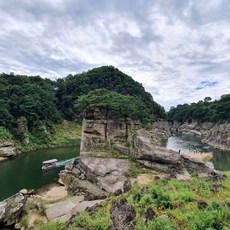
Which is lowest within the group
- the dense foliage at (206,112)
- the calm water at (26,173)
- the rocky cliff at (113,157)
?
the calm water at (26,173)

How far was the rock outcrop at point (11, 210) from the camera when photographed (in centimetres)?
1964

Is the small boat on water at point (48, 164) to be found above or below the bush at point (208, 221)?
below

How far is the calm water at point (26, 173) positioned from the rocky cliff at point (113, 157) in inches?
171

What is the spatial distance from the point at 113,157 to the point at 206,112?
93.8 m

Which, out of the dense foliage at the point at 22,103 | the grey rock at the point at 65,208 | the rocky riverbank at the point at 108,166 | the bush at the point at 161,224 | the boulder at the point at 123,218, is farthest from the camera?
the dense foliage at the point at 22,103

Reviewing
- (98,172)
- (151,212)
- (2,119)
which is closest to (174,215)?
(151,212)

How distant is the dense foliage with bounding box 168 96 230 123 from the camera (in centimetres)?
8869

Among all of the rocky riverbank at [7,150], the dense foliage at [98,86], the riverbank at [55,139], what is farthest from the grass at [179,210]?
the dense foliage at [98,86]

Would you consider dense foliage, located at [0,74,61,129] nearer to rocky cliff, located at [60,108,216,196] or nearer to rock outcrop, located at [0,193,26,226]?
rocky cliff, located at [60,108,216,196]

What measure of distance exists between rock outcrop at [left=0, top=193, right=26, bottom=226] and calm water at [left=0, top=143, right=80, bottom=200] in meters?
8.12

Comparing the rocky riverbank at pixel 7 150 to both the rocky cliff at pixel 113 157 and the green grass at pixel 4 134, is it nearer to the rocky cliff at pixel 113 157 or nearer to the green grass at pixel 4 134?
the green grass at pixel 4 134

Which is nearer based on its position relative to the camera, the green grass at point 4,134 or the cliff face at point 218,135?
the green grass at point 4,134

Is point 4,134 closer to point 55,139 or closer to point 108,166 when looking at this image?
point 55,139

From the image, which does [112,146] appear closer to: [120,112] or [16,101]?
[120,112]
